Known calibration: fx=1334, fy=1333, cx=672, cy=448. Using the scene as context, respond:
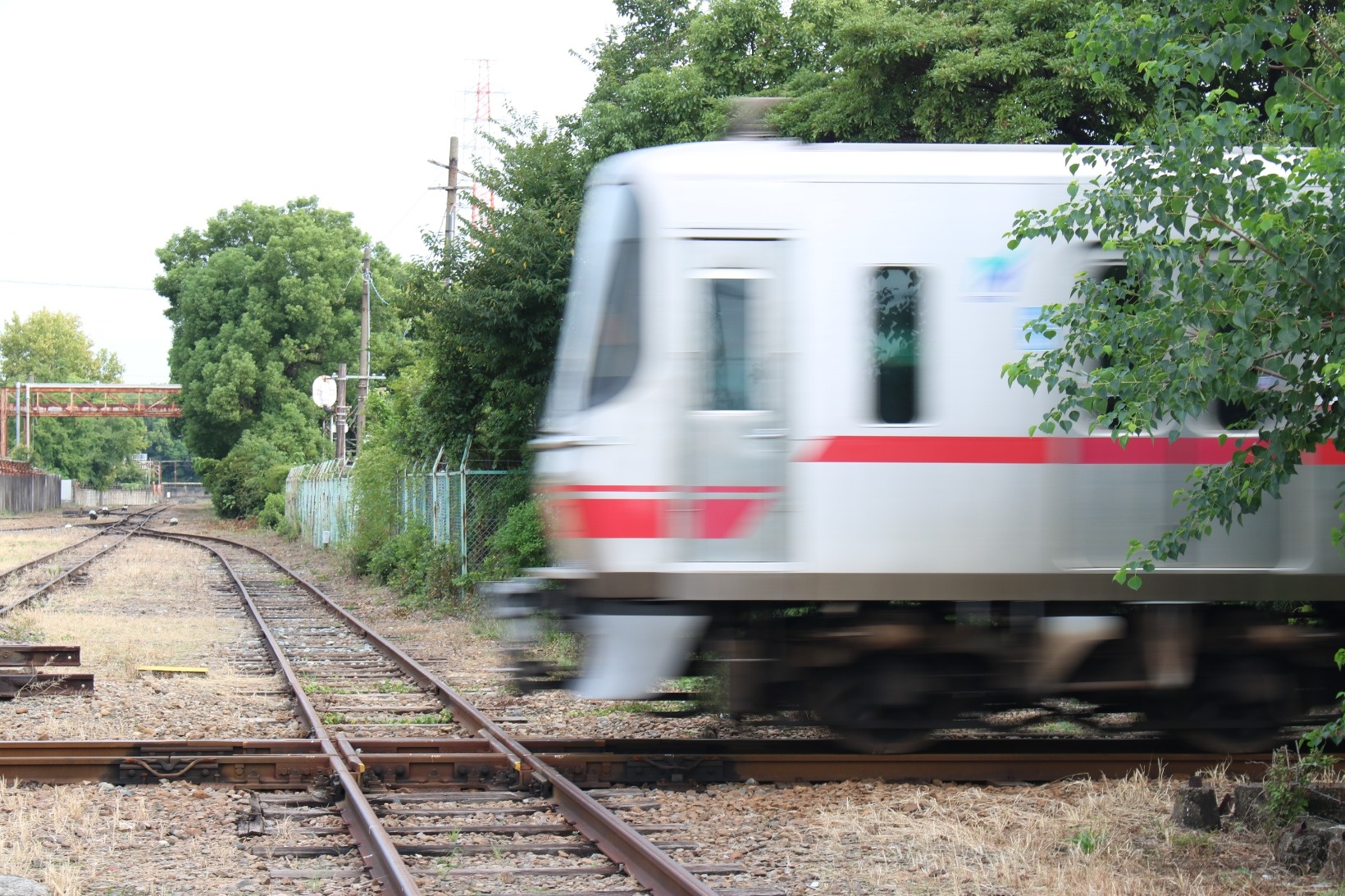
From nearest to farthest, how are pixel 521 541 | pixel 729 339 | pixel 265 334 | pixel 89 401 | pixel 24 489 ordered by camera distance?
pixel 729 339 → pixel 521 541 → pixel 265 334 → pixel 24 489 → pixel 89 401

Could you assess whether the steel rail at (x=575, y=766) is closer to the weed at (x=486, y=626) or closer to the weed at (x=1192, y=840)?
the weed at (x=1192, y=840)

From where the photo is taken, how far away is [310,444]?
193 ft

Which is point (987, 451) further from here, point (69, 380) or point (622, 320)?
point (69, 380)

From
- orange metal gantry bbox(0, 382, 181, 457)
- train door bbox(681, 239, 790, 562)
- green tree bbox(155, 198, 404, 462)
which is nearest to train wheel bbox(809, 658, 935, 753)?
train door bbox(681, 239, 790, 562)

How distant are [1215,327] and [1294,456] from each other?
0.62 metres

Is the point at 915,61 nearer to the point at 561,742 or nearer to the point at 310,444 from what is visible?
the point at 561,742

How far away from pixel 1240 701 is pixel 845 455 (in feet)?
9.63

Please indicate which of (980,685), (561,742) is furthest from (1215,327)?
(561,742)

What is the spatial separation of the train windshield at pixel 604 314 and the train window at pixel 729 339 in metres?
0.40

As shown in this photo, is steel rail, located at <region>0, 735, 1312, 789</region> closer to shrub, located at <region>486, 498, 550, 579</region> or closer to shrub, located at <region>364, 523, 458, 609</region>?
shrub, located at <region>486, 498, 550, 579</region>

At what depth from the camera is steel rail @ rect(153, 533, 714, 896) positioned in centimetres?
532

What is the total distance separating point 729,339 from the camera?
6.98 m

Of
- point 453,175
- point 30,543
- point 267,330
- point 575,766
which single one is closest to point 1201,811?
point 575,766

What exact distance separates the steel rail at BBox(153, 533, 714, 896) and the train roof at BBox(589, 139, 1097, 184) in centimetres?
324
